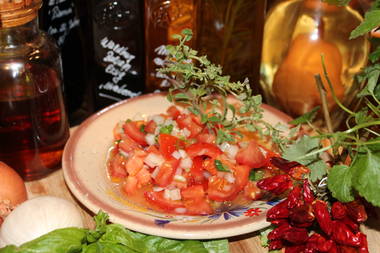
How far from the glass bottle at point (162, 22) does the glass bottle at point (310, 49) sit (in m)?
0.25

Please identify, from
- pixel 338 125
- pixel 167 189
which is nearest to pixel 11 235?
pixel 167 189

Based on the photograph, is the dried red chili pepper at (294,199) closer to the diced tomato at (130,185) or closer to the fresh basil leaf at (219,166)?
the fresh basil leaf at (219,166)

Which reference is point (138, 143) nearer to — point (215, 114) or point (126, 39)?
point (215, 114)

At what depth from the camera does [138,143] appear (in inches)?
52.2

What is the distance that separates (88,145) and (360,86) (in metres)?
0.73

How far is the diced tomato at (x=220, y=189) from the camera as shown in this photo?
1.18 meters

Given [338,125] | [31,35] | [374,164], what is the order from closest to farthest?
[374,164], [31,35], [338,125]

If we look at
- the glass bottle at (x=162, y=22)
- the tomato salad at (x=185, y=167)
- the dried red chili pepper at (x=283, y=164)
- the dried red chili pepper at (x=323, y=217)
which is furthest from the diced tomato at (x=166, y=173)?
the glass bottle at (x=162, y=22)

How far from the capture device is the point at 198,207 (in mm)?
1163

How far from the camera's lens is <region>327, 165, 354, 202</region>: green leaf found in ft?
3.29

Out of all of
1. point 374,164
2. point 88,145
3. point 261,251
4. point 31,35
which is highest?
point 31,35

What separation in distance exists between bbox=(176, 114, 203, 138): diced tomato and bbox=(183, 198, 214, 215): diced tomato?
182 mm

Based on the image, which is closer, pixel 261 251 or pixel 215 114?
pixel 261 251

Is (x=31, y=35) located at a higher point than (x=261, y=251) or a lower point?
higher
